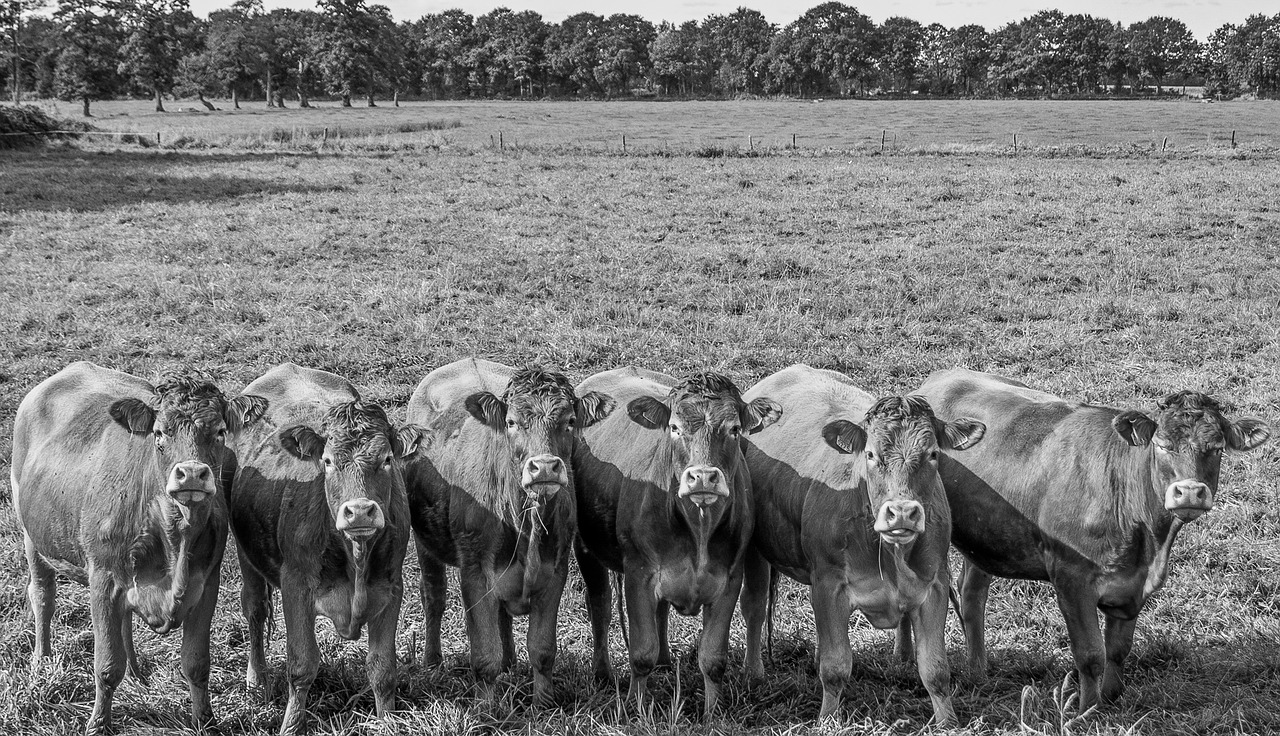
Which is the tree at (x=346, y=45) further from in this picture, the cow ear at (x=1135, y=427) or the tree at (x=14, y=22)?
the cow ear at (x=1135, y=427)

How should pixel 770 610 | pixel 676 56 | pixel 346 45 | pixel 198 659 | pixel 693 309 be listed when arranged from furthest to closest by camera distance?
pixel 676 56
pixel 346 45
pixel 693 309
pixel 770 610
pixel 198 659

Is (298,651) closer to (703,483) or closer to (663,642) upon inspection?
(663,642)

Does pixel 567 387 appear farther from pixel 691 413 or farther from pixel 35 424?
pixel 35 424

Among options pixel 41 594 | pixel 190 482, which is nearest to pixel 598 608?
pixel 190 482

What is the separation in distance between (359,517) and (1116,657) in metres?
4.94

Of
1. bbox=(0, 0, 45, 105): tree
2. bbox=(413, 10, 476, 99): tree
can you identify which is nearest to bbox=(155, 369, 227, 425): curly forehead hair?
bbox=(0, 0, 45, 105): tree

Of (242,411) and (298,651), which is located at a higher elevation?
(242,411)

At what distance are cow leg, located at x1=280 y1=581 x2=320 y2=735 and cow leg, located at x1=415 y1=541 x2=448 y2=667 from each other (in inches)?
45.1

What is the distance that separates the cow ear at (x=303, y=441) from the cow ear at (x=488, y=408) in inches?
37.6

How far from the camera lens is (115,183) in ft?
94.6

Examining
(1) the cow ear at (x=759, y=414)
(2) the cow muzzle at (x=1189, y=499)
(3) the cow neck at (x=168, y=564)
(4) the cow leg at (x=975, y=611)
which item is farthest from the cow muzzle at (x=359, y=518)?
(2) the cow muzzle at (x=1189, y=499)

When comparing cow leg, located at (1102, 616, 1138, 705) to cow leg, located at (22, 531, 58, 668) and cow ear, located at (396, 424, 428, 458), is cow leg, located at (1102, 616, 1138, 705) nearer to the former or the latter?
cow ear, located at (396, 424, 428, 458)

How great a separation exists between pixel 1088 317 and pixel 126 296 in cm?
1516

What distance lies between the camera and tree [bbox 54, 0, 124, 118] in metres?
76.4
